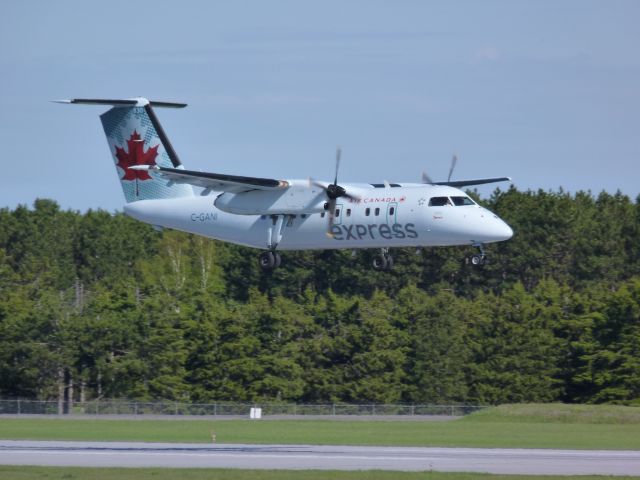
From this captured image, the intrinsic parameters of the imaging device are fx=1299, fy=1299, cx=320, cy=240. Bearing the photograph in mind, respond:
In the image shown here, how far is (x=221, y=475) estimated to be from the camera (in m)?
36.9

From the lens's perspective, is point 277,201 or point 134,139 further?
point 134,139

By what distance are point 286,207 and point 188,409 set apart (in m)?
28.6

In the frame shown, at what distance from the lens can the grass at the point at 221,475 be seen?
3606cm

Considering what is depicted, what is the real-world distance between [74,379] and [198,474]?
150 ft

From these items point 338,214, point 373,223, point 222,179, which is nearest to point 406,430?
point 338,214

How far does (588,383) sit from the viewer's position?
79125 millimetres

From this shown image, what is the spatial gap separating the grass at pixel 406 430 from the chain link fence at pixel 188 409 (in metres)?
5.42

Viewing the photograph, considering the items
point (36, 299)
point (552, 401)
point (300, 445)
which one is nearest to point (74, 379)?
point (36, 299)

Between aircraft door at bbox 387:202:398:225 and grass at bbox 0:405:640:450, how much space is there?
30.5 feet

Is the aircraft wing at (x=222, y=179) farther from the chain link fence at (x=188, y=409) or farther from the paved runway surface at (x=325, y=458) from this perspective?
the chain link fence at (x=188, y=409)

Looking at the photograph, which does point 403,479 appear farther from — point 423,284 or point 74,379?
point 423,284

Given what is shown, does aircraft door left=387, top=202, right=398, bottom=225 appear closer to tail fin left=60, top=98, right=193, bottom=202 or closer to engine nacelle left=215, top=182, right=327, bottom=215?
engine nacelle left=215, top=182, right=327, bottom=215

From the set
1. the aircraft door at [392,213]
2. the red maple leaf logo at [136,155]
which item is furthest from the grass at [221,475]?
the red maple leaf logo at [136,155]

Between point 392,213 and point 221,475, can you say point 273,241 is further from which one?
point 221,475
